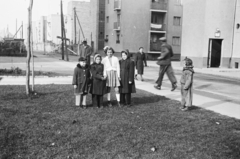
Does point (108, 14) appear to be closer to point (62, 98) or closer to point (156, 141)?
point (62, 98)

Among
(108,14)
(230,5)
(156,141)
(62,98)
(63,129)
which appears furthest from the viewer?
(108,14)

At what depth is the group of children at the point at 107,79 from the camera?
7.35 metres

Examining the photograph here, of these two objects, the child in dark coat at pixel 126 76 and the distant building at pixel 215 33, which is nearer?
the child in dark coat at pixel 126 76

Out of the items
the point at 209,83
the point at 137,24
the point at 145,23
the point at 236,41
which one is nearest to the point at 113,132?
the point at 209,83

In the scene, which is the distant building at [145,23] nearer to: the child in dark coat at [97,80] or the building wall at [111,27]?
the building wall at [111,27]

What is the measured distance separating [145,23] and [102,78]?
34.7m

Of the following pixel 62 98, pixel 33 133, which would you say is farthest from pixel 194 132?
pixel 62 98

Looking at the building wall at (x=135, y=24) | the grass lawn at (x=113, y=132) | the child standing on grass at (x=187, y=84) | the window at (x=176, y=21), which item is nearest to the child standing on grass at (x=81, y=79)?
the grass lawn at (x=113, y=132)

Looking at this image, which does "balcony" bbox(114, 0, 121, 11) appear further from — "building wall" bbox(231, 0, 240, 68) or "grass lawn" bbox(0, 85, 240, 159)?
"grass lawn" bbox(0, 85, 240, 159)

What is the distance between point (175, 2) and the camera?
42500 mm

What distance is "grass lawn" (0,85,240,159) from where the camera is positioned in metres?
4.53

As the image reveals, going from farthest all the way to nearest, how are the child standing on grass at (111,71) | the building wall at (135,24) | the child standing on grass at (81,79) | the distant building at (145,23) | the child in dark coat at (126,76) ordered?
the distant building at (145,23)
the building wall at (135,24)
the child in dark coat at (126,76)
the child standing on grass at (111,71)
the child standing on grass at (81,79)

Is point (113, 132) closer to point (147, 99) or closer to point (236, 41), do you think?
point (147, 99)

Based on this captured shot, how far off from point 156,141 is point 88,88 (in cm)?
298
